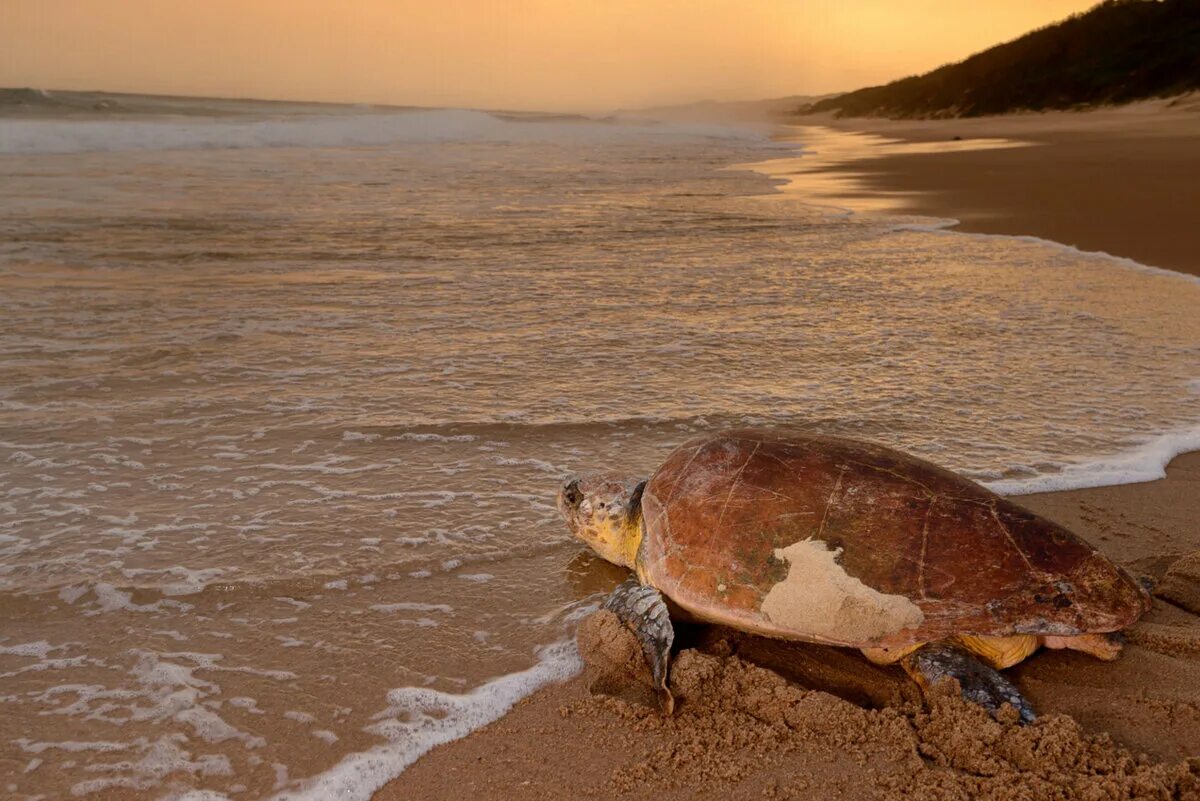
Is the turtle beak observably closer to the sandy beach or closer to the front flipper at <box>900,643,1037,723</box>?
the sandy beach

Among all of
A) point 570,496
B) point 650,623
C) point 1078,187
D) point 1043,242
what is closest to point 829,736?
point 650,623

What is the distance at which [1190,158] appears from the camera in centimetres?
1762

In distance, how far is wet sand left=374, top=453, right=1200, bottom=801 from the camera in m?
2.26

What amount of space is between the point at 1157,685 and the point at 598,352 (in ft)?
13.1

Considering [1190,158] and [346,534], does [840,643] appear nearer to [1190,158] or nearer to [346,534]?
[346,534]

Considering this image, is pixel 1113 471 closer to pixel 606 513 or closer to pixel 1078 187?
pixel 606 513

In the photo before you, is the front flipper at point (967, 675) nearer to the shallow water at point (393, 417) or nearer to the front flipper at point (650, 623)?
the front flipper at point (650, 623)

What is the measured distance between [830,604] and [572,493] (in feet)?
3.86

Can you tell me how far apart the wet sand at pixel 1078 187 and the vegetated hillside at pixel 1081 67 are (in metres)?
10.8

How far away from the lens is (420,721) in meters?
2.59

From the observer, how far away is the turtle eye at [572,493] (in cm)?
345

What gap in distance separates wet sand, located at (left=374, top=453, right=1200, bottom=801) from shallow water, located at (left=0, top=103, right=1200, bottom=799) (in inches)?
9.0

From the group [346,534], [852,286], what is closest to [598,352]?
[346,534]

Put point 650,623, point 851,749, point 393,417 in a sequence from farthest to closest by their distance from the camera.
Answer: point 393,417
point 650,623
point 851,749
